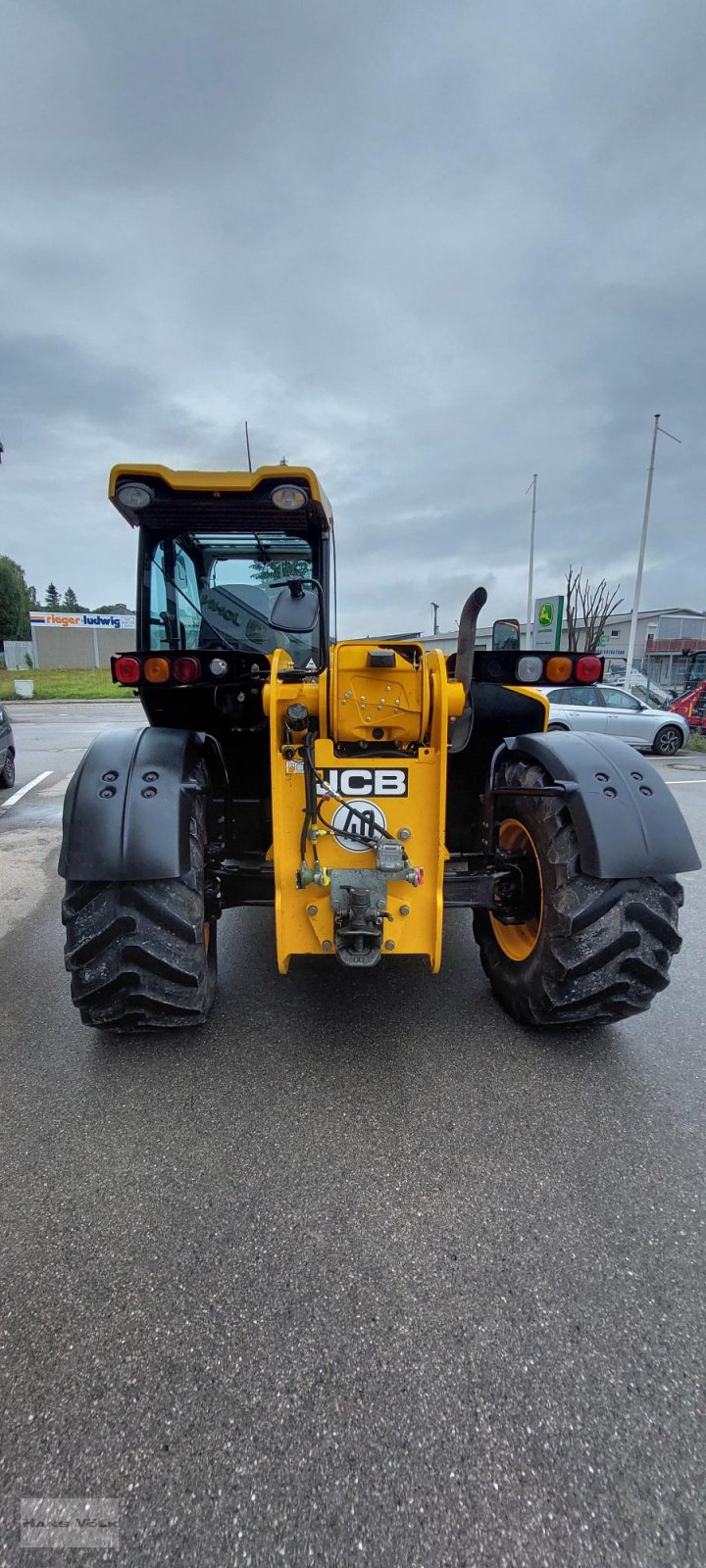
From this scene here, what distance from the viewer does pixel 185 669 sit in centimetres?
289

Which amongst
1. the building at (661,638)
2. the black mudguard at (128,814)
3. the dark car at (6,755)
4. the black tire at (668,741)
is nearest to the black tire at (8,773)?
the dark car at (6,755)

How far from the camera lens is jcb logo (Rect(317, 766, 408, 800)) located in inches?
102

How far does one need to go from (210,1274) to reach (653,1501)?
3.54ft

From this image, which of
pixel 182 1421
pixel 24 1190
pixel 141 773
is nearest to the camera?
pixel 182 1421

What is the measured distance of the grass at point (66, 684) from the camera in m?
31.1

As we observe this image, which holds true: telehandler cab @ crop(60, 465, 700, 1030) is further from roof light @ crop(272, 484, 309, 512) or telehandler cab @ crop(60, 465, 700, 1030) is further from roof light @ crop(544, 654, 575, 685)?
roof light @ crop(272, 484, 309, 512)

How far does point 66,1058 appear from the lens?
2820 millimetres

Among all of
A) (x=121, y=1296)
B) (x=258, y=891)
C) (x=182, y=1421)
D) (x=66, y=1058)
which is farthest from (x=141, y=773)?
(x=182, y=1421)

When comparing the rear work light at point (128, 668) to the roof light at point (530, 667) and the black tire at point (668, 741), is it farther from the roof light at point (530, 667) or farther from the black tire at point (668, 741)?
the black tire at point (668, 741)

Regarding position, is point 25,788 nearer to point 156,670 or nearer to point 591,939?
point 156,670

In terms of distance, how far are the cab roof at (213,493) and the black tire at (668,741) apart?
41.4 feet

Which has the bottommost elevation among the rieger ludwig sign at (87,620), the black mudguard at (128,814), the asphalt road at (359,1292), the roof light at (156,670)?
the asphalt road at (359,1292)

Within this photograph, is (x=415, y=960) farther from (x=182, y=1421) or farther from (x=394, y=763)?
(x=182, y=1421)

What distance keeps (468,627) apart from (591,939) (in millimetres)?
1298
